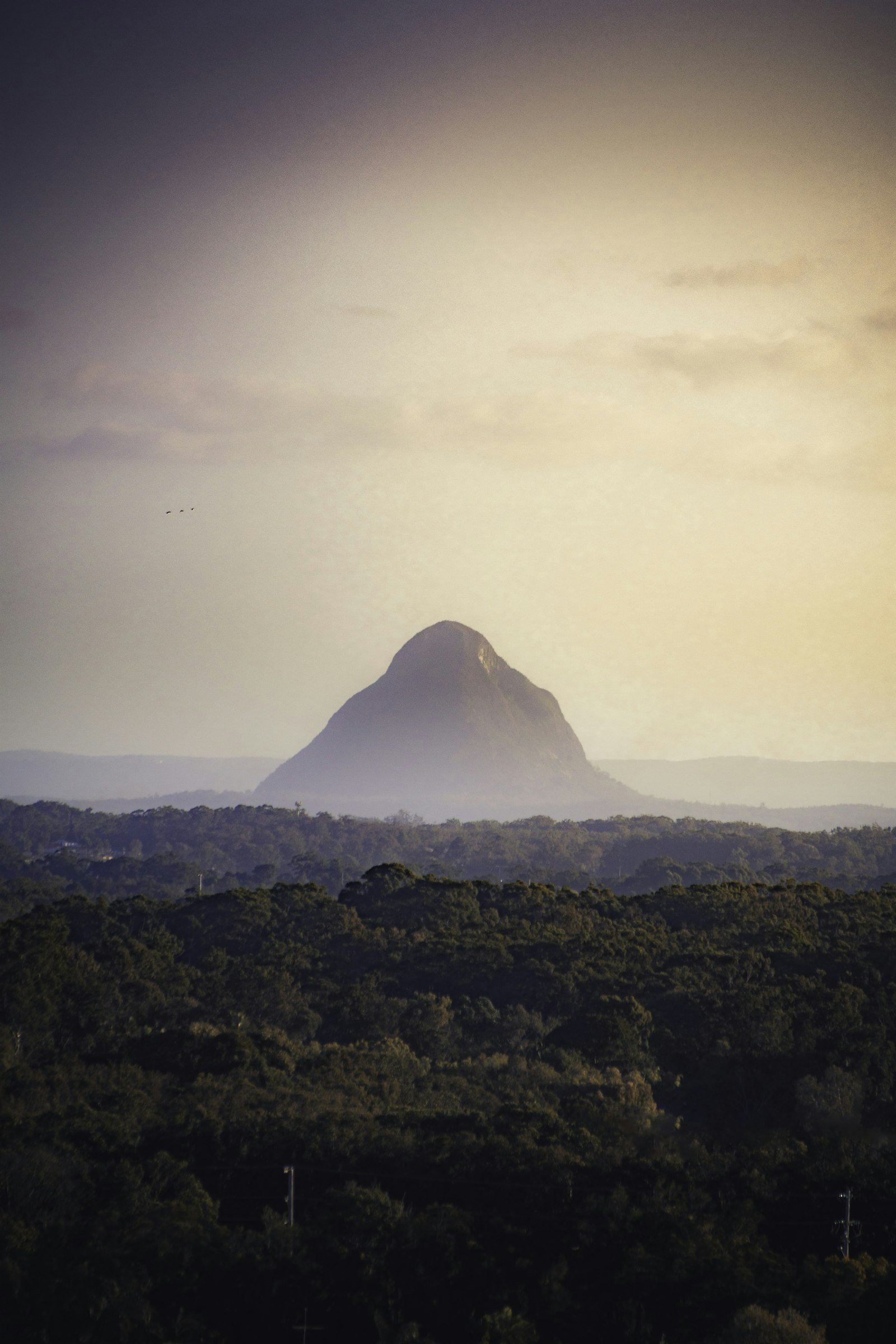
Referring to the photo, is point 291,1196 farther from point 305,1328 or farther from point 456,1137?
point 456,1137

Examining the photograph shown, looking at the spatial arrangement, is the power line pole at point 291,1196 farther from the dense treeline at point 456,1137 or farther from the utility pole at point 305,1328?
the utility pole at point 305,1328

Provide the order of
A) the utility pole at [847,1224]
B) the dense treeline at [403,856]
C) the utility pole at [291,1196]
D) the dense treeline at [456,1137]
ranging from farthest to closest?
1. the dense treeline at [403,856]
2. the utility pole at [291,1196]
3. the utility pole at [847,1224]
4. the dense treeline at [456,1137]

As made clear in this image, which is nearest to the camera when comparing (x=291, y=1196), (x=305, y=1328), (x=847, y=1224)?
(x=305, y=1328)

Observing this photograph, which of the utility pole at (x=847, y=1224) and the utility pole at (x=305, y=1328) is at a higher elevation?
the utility pole at (x=847, y=1224)

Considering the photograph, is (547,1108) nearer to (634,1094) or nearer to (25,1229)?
(634,1094)

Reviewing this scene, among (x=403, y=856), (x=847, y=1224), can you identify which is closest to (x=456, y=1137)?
(x=847, y=1224)

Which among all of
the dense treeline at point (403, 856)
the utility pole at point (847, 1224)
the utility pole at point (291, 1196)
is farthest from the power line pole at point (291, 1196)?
the dense treeline at point (403, 856)

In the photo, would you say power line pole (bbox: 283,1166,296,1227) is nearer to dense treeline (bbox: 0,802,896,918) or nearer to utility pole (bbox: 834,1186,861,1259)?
utility pole (bbox: 834,1186,861,1259)
